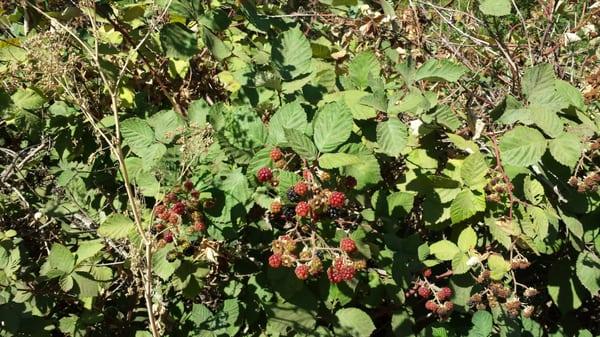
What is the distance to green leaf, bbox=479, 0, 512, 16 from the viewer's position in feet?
5.92

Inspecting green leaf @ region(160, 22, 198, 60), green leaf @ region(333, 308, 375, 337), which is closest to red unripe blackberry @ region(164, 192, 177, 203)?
green leaf @ region(160, 22, 198, 60)

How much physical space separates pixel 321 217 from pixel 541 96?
2.21 ft

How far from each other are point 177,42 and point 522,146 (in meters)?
0.96

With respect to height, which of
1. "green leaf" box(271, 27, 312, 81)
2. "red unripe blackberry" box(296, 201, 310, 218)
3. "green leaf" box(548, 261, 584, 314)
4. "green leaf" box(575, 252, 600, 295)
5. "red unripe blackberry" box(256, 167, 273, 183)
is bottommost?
"green leaf" box(548, 261, 584, 314)

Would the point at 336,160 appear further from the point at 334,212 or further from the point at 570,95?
the point at 570,95

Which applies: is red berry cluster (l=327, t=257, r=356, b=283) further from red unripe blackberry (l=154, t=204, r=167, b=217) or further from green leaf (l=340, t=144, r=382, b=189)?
red unripe blackberry (l=154, t=204, r=167, b=217)

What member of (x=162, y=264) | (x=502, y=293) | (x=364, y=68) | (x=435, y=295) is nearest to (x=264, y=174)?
(x=162, y=264)

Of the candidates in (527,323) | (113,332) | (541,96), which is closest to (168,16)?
(113,332)

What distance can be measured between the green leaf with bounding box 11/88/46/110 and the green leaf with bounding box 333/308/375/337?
106 cm

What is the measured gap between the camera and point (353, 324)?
5.37 ft

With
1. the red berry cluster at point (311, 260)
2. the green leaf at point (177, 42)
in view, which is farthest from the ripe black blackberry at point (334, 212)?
the green leaf at point (177, 42)

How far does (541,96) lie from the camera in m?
1.62

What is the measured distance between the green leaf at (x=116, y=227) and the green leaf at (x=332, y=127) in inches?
20.6

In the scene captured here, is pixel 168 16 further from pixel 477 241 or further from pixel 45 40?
pixel 477 241
